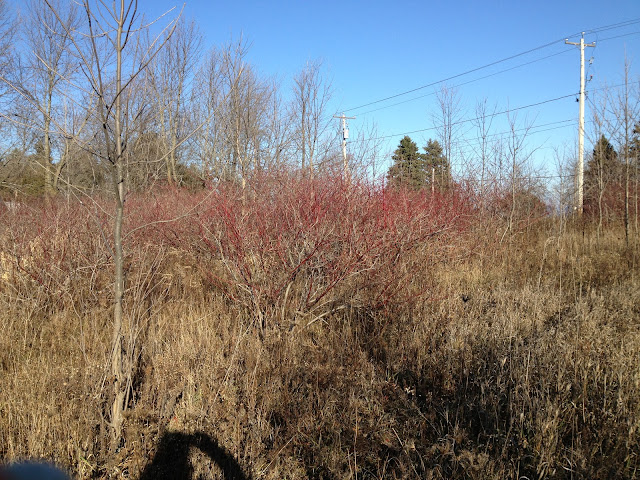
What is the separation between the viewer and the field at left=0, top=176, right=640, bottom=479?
7.22 feet

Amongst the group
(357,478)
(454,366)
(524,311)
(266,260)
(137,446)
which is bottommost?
(357,478)

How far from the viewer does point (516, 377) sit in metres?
2.74

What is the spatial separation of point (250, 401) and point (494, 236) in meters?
7.72

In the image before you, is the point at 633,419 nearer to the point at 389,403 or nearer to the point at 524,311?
the point at 389,403

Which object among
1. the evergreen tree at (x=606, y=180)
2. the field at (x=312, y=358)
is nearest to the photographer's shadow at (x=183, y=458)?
the field at (x=312, y=358)

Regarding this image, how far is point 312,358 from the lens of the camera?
3.33 metres

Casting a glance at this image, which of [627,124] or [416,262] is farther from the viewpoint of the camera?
[627,124]

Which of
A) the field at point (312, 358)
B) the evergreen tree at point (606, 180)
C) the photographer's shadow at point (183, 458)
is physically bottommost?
the photographer's shadow at point (183, 458)

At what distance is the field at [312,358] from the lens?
2.20 m

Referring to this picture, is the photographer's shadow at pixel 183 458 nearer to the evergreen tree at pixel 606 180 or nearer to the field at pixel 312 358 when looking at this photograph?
the field at pixel 312 358

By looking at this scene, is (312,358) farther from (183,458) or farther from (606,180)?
(606,180)

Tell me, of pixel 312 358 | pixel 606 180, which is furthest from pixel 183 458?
pixel 606 180

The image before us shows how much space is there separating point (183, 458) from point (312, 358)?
132 centimetres

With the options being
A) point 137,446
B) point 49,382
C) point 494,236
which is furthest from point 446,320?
point 494,236
